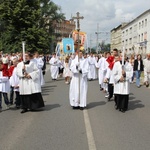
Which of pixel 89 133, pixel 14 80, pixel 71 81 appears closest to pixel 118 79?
pixel 71 81

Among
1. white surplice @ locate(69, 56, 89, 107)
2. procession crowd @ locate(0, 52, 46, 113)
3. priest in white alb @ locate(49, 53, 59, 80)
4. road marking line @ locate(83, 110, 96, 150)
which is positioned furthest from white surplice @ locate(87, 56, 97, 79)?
road marking line @ locate(83, 110, 96, 150)

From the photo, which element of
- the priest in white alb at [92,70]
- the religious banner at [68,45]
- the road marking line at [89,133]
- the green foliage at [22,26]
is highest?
the green foliage at [22,26]

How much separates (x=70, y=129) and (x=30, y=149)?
5.03ft

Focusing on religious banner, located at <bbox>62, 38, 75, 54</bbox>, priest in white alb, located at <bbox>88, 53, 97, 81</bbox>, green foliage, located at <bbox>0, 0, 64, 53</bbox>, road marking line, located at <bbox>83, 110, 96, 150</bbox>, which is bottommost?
road marking line, located at <bbox>83, 110, 96, 150</bbox>

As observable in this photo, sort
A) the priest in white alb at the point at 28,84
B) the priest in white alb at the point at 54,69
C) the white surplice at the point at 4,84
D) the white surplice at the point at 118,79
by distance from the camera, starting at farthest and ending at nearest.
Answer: the priest in white alb at the point at 54,69 < the white surplice at the point at 4,84 < the white surplice at the point at 118,79 < the priest in white alb at the point at 28,84

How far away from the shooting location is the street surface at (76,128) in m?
5.61

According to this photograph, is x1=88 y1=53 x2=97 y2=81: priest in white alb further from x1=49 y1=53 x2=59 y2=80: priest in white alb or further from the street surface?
the street surface

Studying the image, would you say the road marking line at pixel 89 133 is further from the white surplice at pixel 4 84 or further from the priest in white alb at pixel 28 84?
the white surplice at pixel 4 84

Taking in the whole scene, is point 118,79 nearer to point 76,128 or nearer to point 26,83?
point 76,128

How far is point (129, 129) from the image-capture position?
264 inches

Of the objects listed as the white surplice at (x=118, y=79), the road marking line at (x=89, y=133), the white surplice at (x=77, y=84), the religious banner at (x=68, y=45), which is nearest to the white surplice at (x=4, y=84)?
the white surplice at (x=77, y=84)

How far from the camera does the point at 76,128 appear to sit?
6.82 metres

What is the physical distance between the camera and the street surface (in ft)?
18.4

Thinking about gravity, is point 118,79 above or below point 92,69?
above
